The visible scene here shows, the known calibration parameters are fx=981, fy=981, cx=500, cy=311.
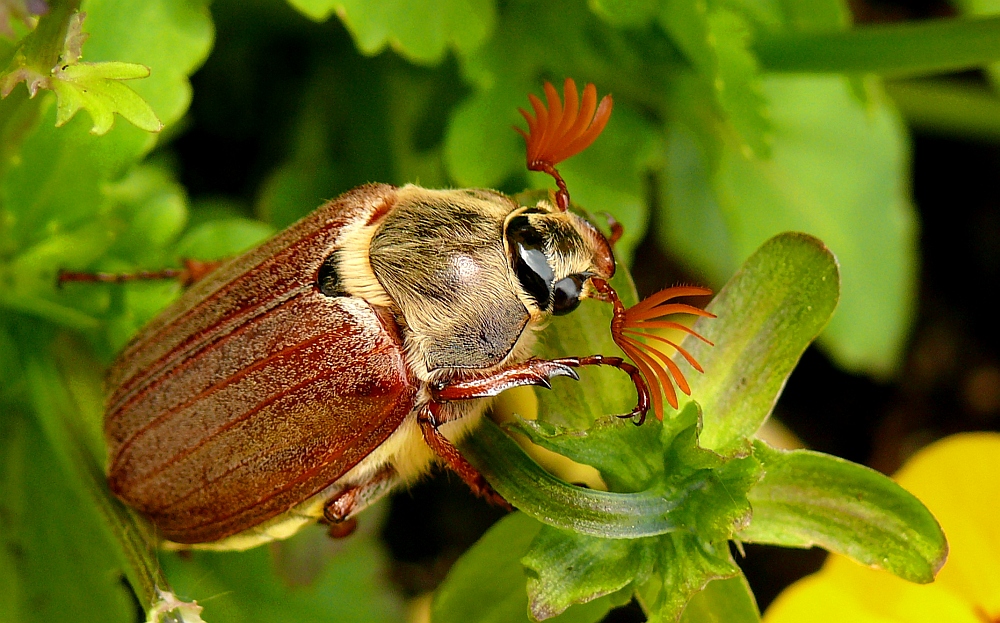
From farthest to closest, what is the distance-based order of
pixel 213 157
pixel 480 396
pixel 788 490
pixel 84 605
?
1. pixel 213 157
2. pixel 84 605
3. pixel 480 396
4. pixel 788 490

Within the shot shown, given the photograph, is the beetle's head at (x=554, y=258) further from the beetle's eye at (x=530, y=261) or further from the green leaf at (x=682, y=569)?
the green leaf at (x=682, y=569)

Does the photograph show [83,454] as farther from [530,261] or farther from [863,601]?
[863,601]

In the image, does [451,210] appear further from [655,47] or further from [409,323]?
[655,47]

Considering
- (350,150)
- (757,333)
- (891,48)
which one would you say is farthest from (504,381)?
(350,150)

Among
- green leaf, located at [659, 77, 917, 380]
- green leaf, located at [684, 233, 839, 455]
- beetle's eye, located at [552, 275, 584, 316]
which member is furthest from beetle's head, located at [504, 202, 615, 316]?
green leaf, located at [659, 77, 917, 380]

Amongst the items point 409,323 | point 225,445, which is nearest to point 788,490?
point 409,323

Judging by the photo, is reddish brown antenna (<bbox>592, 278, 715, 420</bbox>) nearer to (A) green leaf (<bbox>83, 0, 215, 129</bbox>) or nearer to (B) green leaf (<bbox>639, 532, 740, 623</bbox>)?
(B) green leaf (<bbox>639, 532, 740, 623</bbox>)

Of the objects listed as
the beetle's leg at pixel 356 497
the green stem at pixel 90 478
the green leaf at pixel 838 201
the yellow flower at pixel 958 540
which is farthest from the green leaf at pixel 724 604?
the green leaf at pixel 838 201
